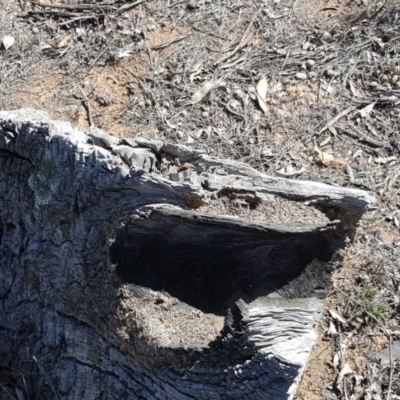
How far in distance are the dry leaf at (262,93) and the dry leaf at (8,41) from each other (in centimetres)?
178

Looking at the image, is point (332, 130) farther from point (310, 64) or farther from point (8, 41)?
point (8, 41)

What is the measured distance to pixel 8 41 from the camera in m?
4.35

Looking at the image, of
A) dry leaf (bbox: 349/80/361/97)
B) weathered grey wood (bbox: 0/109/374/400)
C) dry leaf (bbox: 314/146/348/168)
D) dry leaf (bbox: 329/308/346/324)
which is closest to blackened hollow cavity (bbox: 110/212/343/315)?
weathered grey wood (bbox: 0/109/374/400)

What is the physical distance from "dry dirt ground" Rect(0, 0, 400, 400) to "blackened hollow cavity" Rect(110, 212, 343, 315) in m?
0.82

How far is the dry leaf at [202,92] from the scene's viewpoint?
150 inches

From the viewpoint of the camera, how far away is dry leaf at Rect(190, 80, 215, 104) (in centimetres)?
380

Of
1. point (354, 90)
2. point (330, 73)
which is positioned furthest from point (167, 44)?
point (354, 90)

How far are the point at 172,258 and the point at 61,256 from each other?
0.46m

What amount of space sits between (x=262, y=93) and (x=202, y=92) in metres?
0.36

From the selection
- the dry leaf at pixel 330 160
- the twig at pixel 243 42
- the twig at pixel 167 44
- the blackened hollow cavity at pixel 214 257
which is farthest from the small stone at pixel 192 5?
the blackened hollow cavity at pixel 214 257

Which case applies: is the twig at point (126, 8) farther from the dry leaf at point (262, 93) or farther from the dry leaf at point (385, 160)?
the dry leaf at point (385, 160)

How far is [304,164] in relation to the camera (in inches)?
136

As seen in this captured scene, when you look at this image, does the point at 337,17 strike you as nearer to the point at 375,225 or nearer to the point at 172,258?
the point at 375,225

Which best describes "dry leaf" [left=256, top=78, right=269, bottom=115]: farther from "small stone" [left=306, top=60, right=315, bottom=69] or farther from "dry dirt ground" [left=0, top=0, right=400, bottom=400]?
"small stone" [left=306, top=60, right=315, bottom=69]
